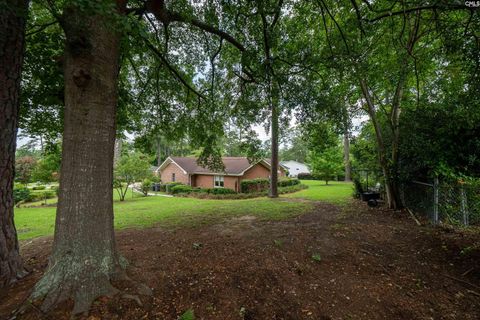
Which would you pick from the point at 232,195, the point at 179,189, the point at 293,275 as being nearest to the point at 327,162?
the point at 232,195

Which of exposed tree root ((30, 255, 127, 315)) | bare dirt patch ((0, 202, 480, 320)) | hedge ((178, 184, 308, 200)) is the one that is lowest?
hedge ((178, 184, 308, 200))

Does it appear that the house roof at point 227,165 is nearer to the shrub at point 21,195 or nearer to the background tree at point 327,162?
the background tree at point 327,162

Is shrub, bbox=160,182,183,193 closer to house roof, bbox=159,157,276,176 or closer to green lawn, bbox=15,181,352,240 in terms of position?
house roof, bbox=159,157,276,176

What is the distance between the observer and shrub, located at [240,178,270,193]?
20.0 m

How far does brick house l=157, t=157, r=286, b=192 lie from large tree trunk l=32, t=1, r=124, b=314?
57.2 feet

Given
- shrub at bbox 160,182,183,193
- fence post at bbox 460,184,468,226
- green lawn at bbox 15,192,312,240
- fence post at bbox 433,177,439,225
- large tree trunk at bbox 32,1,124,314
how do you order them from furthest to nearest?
shrub at bbox 160,182,183,193
green lawn at bbox 15,192,312,240
fence post at bbox 433,177,439,225
fence post at bbox 460,184,468,226
large tree trunk at bbox 32,1,124,314

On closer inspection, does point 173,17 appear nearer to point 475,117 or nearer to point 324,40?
point 324,40

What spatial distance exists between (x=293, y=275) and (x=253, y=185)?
55.3ft

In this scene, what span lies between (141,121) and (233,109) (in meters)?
3.52

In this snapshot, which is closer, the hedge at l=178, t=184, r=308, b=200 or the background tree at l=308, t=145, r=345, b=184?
the hedge at l=178, t=184, r=308, b=200

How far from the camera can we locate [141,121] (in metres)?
7.93

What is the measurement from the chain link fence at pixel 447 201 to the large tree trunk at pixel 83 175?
7.08 metres

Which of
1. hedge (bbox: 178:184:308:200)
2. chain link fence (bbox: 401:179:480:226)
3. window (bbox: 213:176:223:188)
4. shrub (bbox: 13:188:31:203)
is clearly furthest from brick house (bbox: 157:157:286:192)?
chain link fence (bbox: 401:179:480:226)

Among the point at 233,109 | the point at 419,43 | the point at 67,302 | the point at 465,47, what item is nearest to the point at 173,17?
the point at 233,109
